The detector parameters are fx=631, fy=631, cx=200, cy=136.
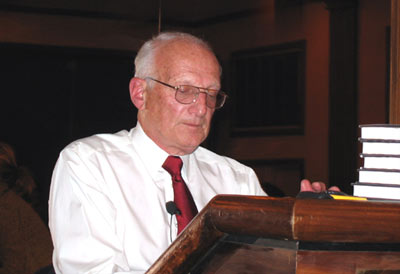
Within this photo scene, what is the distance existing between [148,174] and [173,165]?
92 millimetres

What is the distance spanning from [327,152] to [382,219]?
6.21 meters

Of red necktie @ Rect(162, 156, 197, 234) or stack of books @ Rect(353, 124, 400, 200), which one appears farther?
red necktie @ Rect(162, 156, 197, 234)

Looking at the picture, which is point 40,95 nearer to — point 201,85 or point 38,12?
point 38,12

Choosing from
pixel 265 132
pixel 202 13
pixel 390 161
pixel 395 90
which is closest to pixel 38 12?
pixel 202 13

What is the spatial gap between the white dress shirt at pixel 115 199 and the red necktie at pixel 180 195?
30mm

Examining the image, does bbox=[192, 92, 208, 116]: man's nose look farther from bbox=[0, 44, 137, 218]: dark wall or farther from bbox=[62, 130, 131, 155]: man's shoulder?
bbox=[0, 44, 137, 218]: dark wall

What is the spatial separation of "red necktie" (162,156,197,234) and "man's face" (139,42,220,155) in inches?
2.7

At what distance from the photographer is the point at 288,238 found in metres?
0.62

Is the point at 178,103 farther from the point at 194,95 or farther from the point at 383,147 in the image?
the point at 383,147

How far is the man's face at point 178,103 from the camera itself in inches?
85.5

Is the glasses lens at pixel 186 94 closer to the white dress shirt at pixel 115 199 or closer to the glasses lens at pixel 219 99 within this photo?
the glasses lens at pixel 219 99

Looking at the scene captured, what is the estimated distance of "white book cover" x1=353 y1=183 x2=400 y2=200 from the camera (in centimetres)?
106

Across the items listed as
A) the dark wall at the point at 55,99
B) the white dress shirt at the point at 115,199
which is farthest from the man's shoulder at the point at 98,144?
the dark wall at the point at 55,99

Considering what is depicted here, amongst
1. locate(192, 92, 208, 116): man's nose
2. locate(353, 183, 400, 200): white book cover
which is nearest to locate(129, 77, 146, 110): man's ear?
locate(192, 92, 208, 116): man's nose
